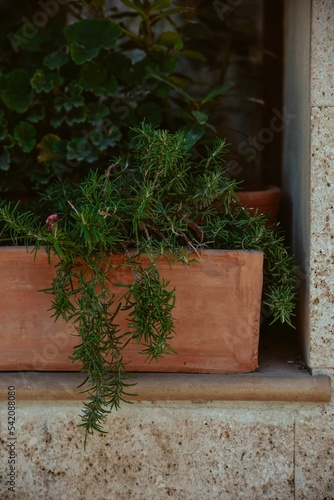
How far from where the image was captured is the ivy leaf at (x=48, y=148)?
1.71 meters

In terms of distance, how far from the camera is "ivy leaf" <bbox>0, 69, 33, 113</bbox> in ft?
5.40

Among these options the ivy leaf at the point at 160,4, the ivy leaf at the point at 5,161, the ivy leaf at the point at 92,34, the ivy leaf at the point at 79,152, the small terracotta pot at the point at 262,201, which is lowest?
the small terracotta pot at the point at 262,201

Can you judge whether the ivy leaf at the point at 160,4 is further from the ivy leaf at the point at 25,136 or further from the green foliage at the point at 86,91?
the ivy leaf at the point at 25,136

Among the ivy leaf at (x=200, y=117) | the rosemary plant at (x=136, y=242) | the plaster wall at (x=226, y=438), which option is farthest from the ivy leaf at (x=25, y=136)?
the plaster wall at (x=226, y=438)

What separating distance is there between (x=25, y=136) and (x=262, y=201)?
65 centimetres

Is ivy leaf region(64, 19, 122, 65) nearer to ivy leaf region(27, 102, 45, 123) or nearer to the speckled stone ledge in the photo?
ivy leaf region(27, 102, 45, 123)

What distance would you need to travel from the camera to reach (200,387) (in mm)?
1336

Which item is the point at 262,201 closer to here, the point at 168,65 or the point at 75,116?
the point at 168,65

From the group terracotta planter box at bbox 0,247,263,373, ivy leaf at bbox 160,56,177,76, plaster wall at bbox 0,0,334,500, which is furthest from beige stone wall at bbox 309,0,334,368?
ivy leaf at bbox 160,56,177,76

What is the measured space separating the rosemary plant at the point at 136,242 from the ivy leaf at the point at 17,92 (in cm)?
39

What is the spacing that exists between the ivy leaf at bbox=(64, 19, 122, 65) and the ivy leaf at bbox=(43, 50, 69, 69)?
7 centimetres

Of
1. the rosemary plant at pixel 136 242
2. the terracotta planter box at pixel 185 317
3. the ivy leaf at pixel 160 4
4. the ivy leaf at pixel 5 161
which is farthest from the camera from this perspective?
the ivy leaf at pixel 5 161

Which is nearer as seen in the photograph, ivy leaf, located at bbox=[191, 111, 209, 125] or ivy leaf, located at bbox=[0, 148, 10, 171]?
ivy leaf, located at bbox=[191, 111, 209, 125]

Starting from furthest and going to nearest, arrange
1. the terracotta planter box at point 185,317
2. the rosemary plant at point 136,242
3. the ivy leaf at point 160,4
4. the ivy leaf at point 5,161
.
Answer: the ivy leaf at point 5,161, the ivy leaf at point 160,4, the terracotta planter box at point 185,317, the rosemary plant at point 136,242
